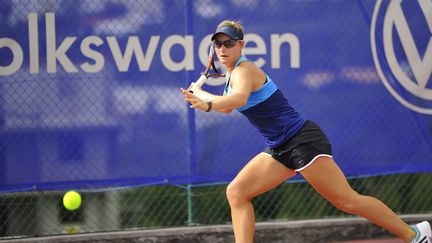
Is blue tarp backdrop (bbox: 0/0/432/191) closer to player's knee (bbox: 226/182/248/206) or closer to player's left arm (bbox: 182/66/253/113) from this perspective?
player's knee (bbox: 226/182/248/206)

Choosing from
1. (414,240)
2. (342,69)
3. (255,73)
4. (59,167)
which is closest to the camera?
(255,73)

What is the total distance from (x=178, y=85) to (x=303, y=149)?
1.65 m

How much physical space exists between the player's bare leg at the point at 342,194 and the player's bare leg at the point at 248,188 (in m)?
0.20

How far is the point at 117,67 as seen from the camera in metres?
5.95

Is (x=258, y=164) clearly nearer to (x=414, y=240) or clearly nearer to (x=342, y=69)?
(x=414, y=240)

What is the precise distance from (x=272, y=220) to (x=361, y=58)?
61.2 inches

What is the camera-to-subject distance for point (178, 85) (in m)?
6.03

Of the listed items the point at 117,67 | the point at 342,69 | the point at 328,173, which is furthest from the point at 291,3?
the point at 328,173

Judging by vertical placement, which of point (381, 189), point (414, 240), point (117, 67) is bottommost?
point (414, 240)

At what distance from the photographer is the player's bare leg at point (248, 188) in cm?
475

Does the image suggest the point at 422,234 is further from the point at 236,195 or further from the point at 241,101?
the point at 241,101

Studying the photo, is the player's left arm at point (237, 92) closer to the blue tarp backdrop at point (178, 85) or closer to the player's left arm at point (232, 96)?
the player's left arm at point (232, 96)

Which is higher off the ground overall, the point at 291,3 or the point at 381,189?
the point at 291,3

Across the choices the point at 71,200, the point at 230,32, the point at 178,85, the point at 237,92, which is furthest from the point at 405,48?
the point at 71,200
